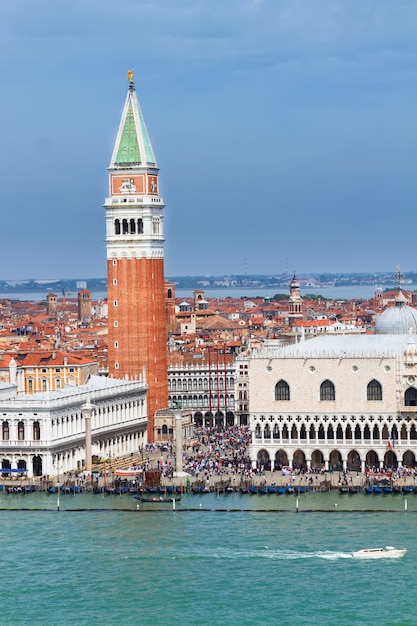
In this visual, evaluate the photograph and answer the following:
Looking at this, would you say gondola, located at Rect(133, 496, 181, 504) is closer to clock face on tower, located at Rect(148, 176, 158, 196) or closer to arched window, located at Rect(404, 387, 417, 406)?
arched window, located at Rect(404, 387, 417, 406)

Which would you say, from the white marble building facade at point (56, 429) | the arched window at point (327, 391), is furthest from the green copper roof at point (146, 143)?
the arched window at point (327, 391)

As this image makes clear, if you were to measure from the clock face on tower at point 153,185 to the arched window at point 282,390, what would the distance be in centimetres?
1070

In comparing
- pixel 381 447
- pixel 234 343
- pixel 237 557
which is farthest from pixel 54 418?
pixel 234 343

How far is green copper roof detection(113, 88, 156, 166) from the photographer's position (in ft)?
184

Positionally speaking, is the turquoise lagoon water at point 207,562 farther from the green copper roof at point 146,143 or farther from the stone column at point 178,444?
the green copper roof at point 146,143

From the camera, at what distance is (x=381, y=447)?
156ft

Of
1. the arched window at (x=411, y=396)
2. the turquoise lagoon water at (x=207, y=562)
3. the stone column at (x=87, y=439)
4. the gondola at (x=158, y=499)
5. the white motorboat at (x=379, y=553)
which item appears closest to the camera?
the turquoise lagoon water at (x=207, y=562)

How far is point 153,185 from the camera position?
57.1 metres

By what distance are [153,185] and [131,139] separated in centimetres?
164

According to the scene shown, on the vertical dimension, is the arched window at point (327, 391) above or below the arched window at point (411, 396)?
above

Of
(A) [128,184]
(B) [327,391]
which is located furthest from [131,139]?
(B) [327,391]

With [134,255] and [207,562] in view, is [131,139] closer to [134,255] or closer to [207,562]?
[134,255]

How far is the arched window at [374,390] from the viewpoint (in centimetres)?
4756

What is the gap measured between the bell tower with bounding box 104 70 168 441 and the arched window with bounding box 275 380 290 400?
885cm
